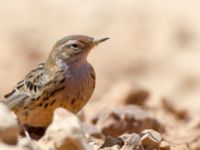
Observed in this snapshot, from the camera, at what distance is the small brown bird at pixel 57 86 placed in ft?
25.1

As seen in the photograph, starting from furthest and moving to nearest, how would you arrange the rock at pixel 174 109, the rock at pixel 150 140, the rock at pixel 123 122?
the rock at pixel 174 109 → the rock at pixel 123 122 → the rock at pixel 150 140

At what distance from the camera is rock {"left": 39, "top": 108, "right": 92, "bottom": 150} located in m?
5.22

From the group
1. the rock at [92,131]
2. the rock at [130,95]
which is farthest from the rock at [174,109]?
the rock at [92,131]

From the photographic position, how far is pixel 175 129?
9.23 m

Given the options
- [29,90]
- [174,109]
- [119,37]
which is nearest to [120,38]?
[119,37]

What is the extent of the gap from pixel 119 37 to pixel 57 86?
5828 millimetres

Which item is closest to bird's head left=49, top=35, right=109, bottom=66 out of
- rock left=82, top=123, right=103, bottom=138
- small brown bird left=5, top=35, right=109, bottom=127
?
small brown bird left=5, top=35, right=109, bottom=127

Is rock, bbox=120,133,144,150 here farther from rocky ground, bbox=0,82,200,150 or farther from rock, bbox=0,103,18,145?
rock, bbox=0,103,18,145

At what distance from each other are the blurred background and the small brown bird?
3.80 meters

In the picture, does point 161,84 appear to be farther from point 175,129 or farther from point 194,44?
point 175,129

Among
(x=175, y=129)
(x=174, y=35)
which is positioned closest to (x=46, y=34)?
(x=174, y=35)

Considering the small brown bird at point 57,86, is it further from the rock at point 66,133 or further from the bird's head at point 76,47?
the rock at point 66,133

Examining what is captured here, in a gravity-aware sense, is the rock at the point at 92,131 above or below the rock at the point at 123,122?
above

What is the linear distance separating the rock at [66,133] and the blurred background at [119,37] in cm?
642
